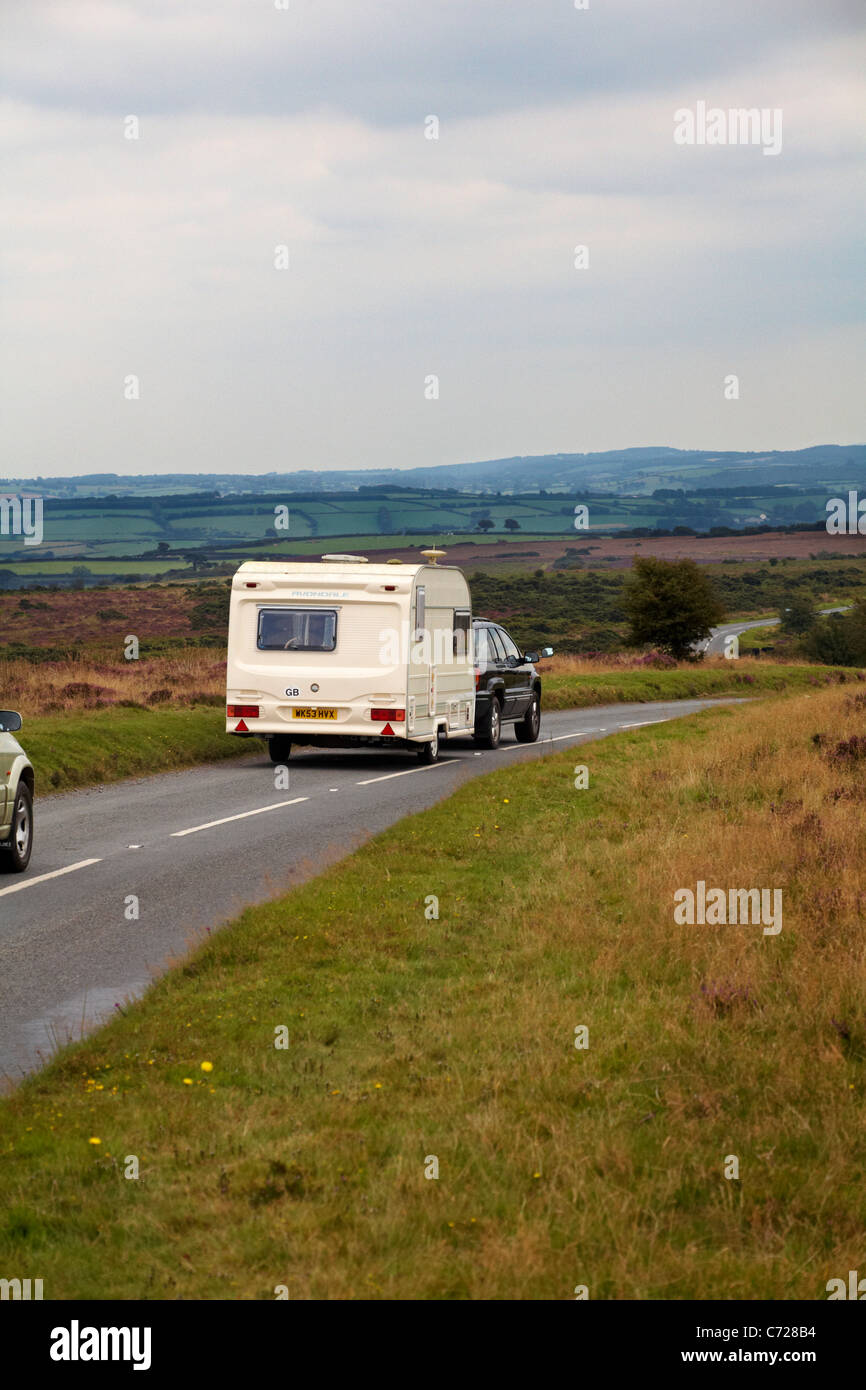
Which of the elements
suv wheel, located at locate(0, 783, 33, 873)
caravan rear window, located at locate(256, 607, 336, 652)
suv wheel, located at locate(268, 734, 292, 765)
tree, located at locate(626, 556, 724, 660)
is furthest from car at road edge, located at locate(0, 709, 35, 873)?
tree, located at locate(626, 556, 724, 660)

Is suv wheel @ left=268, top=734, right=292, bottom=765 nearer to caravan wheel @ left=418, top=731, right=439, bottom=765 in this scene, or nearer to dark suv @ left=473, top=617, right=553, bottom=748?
caravan wheel @ left=418, top=731, right=439, bottom=765

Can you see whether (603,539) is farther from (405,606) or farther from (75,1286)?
(75,1286)

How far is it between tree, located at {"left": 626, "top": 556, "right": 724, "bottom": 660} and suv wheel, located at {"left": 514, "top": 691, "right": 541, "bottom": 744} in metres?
28.7

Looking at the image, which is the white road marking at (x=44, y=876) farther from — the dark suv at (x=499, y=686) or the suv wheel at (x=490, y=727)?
the suv wheel at (x=490, y=727)

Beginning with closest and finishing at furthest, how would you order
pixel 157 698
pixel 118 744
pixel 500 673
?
pixel 118 744, pixel 500 673, pixel 157 698

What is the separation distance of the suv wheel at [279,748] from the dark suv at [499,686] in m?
3.43

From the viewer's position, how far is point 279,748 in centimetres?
2212

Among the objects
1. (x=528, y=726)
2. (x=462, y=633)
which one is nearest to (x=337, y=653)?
(x=462, y=633)

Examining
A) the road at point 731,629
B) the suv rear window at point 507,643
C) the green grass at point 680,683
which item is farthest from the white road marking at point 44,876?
the road at point 731,629

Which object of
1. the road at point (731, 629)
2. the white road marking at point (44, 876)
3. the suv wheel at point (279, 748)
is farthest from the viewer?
the road at point (731, 629)

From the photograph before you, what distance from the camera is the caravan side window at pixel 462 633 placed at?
74.8 ft

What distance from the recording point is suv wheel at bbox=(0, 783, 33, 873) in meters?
12.6

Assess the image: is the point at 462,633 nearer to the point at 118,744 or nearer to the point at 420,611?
the point at 420,611

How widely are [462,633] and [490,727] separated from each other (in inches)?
78.4
